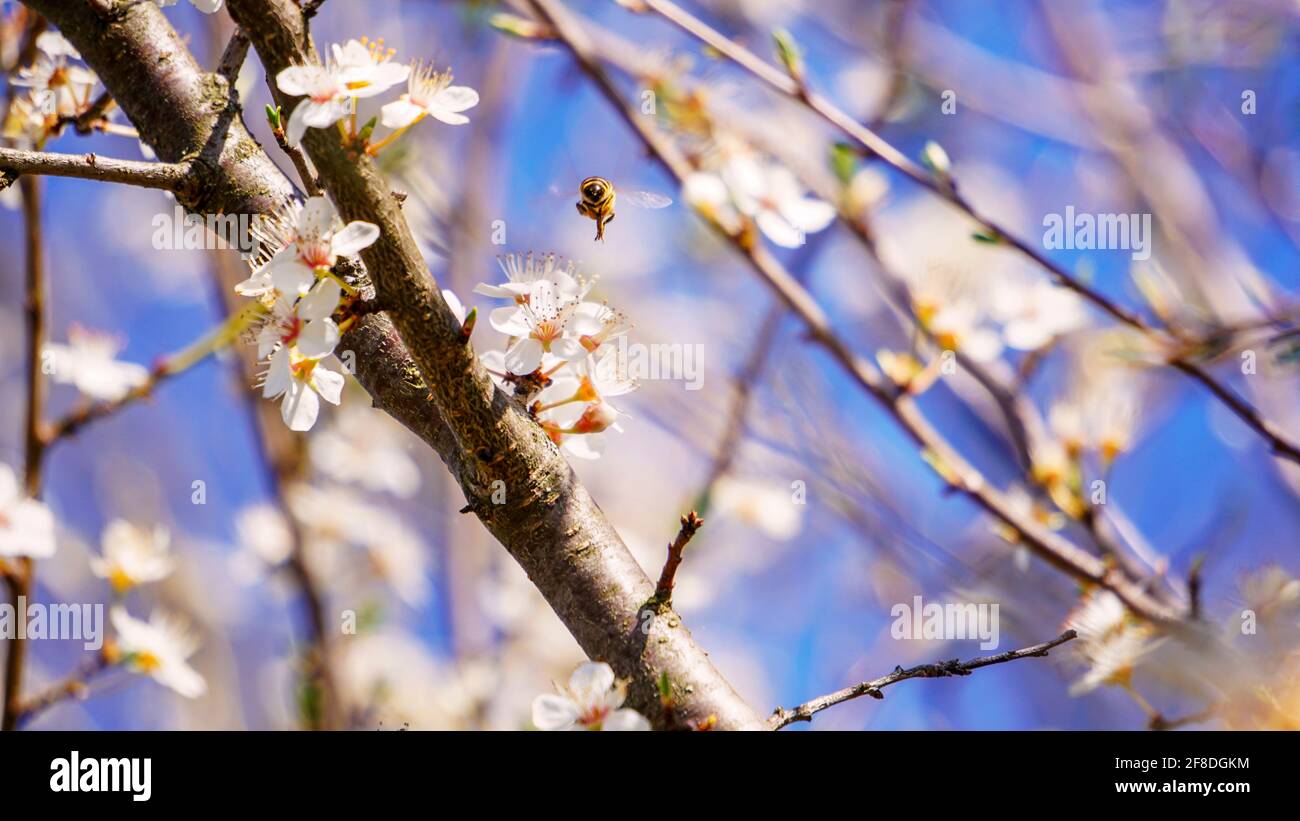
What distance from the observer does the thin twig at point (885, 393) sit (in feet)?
5.15

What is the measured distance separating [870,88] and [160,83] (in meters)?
3.23

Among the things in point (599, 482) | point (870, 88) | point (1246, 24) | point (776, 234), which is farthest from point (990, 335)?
point (599, 482)

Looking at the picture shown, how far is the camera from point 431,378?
91cm

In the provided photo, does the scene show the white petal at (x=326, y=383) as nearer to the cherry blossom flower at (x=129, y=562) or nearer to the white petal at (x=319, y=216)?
the white petal at (x=319, y=216)

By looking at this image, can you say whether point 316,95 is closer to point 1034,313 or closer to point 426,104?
point 426,104

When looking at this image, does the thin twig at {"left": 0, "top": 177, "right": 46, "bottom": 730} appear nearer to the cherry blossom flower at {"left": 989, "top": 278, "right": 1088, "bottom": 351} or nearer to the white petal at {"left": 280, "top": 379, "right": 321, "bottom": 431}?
the white petal at {"left": 280, "top": 379, "right": 321, "bottom": 431}

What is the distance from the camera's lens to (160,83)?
107 centimetres

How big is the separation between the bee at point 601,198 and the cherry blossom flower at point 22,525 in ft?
3.23

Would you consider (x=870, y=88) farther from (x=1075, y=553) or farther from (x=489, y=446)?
(x=489, y=446)

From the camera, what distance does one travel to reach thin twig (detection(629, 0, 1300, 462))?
143 centimetres

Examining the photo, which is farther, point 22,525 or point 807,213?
point 807,213

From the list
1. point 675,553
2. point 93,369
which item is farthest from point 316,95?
point 93,369

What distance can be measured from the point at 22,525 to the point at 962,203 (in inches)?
61.3

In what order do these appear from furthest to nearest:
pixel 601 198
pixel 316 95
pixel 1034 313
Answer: pixel 1034 313
pixel 601 198
pixel 316 95
